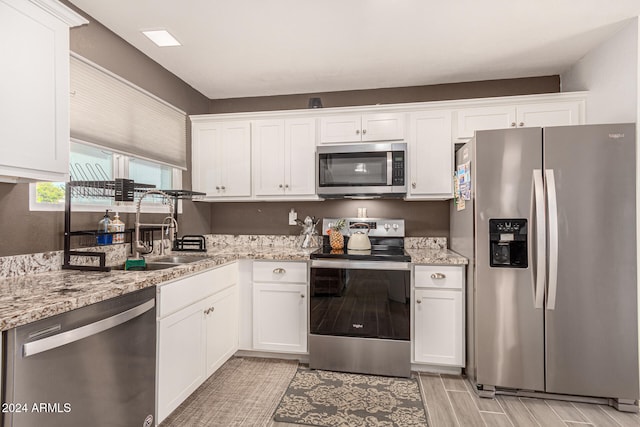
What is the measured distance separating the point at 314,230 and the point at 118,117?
1.85m

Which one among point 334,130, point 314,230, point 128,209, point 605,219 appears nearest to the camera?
point 605,219

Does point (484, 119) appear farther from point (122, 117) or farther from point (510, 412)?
point (122, 117)

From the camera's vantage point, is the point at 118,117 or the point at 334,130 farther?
the point at 334,130

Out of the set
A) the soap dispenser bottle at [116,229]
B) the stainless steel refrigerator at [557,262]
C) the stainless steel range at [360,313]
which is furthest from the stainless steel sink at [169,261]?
the stainless steel refrigerator at [557,262]

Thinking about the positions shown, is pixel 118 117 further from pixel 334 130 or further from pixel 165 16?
pixel 334 130

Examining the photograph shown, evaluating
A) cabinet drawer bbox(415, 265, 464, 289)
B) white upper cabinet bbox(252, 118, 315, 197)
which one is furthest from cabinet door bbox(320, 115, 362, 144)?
cabinet drawer bbox(415, 265, 464, 289)

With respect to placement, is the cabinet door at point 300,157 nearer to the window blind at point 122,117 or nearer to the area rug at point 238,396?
the window blind at point 122,117

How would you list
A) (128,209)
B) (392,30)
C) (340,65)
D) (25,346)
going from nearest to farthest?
(25,346) → (392,30) → (128,209) → (340,65)

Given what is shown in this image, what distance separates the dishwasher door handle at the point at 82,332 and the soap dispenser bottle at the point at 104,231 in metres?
0.64

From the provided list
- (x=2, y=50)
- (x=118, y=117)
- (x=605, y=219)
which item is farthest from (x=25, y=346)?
(x=605, y=219)

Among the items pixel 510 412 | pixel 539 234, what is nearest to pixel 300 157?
pixel 539 234

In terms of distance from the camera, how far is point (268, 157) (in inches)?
125

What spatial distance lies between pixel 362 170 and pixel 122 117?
185 cm

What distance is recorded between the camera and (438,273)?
2539 mm
